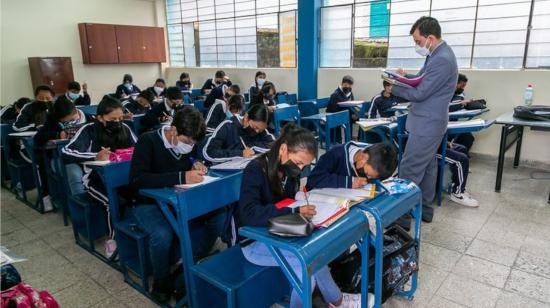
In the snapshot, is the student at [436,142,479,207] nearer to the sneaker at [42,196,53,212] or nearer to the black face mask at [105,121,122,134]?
the black face mask at [105,121,122,134]

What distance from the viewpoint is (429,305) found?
1.97 meters

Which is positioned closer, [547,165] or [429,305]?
[429,305]

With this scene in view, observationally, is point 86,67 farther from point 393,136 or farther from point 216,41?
point 393,136

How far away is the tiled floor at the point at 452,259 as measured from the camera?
2051 millimetres

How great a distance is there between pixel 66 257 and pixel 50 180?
38.7 inches

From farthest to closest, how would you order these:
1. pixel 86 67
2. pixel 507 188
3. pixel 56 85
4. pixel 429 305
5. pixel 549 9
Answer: pixel 86 67
pixel 56 85
pixel 549 9
pixel 507 188
pixel 429 305

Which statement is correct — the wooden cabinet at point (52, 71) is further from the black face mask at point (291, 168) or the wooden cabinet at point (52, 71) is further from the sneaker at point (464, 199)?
the sneaker at point (464, 199)

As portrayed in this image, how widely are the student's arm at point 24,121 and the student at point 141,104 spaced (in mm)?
1144

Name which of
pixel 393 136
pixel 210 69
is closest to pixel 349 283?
pixel 393 136

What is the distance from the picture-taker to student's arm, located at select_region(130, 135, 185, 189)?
192 centimetres

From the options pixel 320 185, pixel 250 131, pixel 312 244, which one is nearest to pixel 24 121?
pixel 250 131

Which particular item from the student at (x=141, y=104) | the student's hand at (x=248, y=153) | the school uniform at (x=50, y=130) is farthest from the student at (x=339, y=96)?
the school uniform at (x=50, y=130)

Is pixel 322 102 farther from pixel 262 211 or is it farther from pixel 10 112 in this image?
pixel 262 211

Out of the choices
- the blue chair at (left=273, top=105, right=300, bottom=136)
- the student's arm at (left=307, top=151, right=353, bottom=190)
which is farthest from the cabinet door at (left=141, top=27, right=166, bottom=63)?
the student's arm at (left=307, top=151, right=353, bottom=190)
